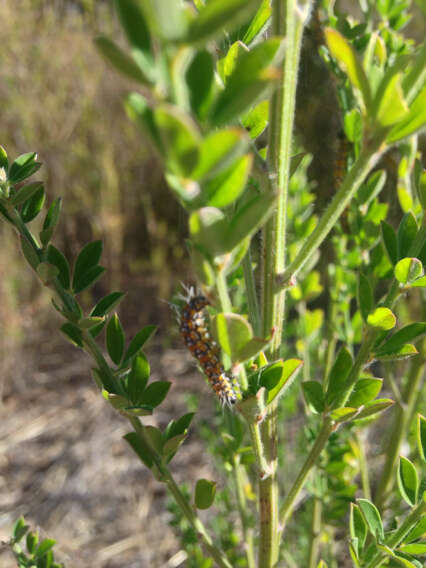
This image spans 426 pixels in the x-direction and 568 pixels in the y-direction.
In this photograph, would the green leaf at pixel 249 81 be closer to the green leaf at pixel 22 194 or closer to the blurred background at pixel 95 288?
the green leaf at pixel 22 194

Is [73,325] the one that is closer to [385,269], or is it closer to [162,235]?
[385,269]

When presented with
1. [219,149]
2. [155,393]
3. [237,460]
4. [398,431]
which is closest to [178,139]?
[219,149]

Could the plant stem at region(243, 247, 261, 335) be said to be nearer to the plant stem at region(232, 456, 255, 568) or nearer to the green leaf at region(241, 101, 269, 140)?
the green leaf at region(241, 101, 269, 140)

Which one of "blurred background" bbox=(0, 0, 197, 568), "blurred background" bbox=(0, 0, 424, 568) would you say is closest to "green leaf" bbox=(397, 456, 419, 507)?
"blurred background" bbox=(0, 0, 424, 568)

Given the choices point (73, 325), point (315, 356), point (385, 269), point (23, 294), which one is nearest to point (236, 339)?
point (73, 325)

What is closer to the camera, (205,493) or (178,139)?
(178,139)

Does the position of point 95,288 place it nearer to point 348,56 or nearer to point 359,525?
point 359,525
